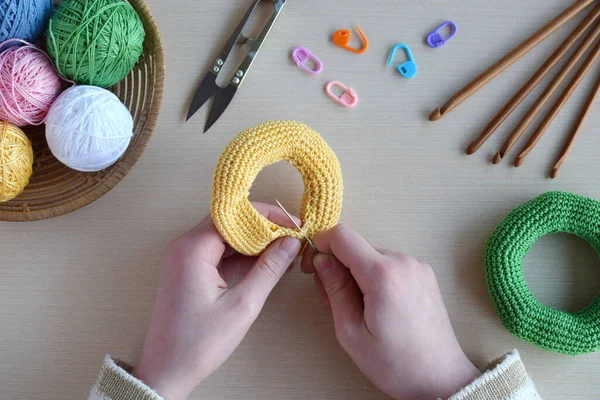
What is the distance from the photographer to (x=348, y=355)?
2.62 feet

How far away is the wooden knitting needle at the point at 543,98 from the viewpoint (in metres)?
0.84

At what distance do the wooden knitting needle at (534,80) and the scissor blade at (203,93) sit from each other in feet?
1.42

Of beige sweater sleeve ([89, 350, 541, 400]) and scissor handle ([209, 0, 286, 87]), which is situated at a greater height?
scissor handle ([209, 0, 286, 87])

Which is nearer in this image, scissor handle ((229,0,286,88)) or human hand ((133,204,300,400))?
human hand ((133,204,300,400))

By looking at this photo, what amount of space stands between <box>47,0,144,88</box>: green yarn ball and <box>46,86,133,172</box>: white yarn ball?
1.3 inches

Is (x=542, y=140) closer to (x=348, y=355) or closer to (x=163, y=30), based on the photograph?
(x=348, y=355)

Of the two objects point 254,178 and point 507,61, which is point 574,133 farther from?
point 254,178

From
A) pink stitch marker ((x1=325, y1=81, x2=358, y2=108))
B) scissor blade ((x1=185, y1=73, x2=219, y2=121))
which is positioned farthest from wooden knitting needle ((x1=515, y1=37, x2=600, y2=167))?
scissor blade ((x1=185, y1=73, x2=219, y2=121))

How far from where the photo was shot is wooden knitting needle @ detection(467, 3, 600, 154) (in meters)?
0.84

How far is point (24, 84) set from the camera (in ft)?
2.41

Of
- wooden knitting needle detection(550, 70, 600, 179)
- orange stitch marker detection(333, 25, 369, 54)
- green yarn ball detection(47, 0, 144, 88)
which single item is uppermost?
wooden knitting needle detection(550, 70, 600, 179)

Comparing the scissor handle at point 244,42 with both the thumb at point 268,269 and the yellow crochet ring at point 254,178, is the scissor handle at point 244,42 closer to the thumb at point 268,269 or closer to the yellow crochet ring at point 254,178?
the yellow crochet ring at point 254,178

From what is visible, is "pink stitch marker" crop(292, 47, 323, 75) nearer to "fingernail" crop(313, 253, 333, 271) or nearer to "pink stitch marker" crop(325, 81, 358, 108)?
"pink stitch marker" crop(325, 81, 358, 108)

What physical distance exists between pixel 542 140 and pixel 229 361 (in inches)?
24.5
